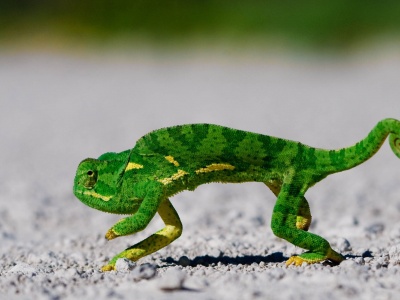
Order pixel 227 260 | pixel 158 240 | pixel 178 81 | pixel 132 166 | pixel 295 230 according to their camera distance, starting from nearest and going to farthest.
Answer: pixel 295 230 < pixel 132 166 < pixel 158 240 < pixel 227 260 < pixel 178 81

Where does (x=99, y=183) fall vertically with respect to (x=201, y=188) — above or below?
below

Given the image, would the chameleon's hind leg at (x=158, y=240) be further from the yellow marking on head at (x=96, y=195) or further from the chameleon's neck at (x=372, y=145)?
the chameleon's neck at (x=372, y=145)

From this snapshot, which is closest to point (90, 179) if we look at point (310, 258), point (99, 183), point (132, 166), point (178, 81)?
point (99, 183)

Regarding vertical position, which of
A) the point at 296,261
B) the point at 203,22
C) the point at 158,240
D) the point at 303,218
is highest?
the point at 203,22

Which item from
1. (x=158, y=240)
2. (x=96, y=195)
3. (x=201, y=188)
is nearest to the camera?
(x=96, y=195)

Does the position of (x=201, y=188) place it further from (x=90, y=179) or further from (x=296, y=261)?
(x=296, y=261)

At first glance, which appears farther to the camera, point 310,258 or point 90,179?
point 90,179

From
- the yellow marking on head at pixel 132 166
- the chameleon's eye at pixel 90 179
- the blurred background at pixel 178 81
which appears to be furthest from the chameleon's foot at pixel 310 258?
the blurred background at pixel 178 81
